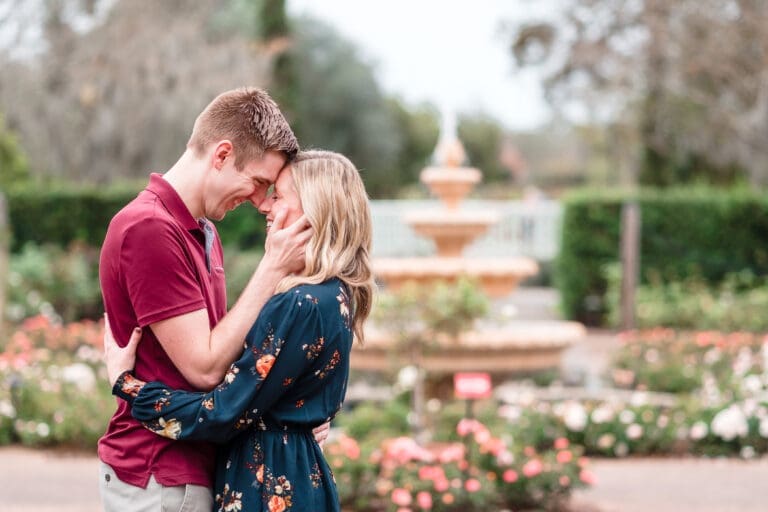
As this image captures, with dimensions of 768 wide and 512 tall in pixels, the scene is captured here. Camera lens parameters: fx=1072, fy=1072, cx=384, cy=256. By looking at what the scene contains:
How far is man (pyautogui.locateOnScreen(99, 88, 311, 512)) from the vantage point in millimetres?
2396

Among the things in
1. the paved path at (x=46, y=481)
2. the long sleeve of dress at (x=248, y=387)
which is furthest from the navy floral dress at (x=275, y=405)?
the paved path at (x=46, y=481)

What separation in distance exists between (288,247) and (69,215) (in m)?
15.5

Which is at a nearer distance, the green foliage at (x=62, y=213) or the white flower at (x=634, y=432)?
the white flower at (x=634, y=432)

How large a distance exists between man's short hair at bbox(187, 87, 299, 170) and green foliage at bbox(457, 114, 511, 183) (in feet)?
134

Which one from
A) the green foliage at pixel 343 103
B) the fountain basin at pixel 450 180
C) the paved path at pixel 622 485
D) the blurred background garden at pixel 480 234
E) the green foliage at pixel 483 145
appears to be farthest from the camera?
the green foliage at pixel 483 145

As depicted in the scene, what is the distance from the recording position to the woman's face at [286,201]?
2574mm

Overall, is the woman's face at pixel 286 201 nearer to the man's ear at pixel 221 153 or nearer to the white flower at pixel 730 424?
the man's ear at pixel 221 153

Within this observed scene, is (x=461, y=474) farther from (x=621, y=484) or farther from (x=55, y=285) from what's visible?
(x=55, y=285)

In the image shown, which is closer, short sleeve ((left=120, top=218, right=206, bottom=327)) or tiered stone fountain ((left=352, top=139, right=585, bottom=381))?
short sleeve ((left=120, top=218, right=206, bottom=327))

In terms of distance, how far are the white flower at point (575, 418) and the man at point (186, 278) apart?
203 inches

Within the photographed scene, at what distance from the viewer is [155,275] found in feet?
7.82

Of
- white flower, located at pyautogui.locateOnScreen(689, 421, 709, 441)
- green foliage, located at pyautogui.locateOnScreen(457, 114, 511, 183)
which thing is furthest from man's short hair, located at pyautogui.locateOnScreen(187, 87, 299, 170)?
green foliage, located at pyautogui.locateOnScreen(457, 114, 511, 183)

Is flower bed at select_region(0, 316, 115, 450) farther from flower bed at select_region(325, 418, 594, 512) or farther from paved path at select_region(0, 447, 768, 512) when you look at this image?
flower bed at select_region(325, 418, 594, 512)

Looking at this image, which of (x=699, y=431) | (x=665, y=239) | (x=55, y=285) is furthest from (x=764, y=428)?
(x=55, y=285)
